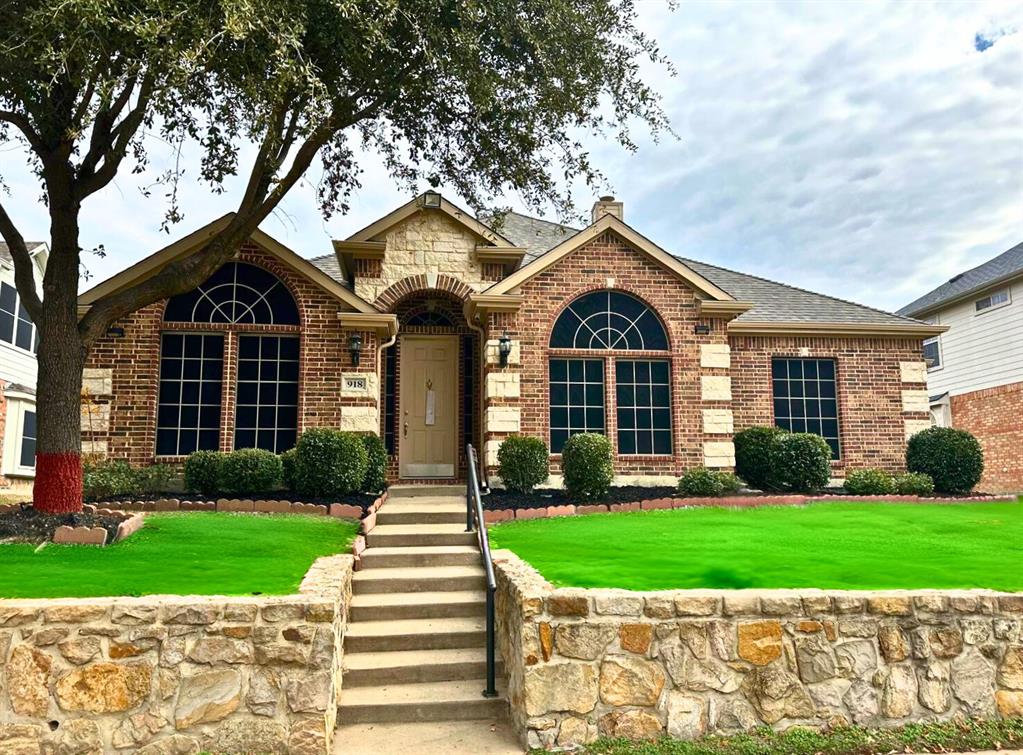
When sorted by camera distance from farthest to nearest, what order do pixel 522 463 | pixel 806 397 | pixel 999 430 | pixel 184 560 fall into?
pixel 999 430
pixel 806 397
pixel 522 463
pixel 184 560

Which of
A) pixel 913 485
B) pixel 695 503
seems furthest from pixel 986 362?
pixel 695 503

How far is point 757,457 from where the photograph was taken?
13.7 metres

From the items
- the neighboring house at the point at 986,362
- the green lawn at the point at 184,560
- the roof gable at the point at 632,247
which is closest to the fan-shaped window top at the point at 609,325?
the roof gable at the point at 632,247

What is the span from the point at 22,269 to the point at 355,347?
5.08m

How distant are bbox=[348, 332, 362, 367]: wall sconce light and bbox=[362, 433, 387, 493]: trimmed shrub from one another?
4.63 ft

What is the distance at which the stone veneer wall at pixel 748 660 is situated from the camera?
17.9ft

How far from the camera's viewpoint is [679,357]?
14102 mm

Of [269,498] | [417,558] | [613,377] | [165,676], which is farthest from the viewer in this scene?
[613,377]

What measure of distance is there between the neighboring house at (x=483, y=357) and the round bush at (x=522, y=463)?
0.49 meters

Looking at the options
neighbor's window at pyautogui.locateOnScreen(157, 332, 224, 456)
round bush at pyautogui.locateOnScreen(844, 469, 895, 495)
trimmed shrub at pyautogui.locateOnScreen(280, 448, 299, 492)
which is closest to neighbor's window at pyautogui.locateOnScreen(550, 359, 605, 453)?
trimmed shrub at pyautogui.locateOnScreen(280, 448, 299, 492)

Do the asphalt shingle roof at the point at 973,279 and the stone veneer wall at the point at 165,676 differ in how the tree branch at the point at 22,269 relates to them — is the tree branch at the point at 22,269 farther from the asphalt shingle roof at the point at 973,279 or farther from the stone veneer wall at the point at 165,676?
the asphalt shingle roof at the point at 973,279

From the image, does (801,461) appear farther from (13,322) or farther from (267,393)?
(13,322)

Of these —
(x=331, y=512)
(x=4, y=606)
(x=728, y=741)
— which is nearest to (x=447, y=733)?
(x=728, y=741)

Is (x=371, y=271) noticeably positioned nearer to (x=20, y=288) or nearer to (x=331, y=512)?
(x=331, y=512)
